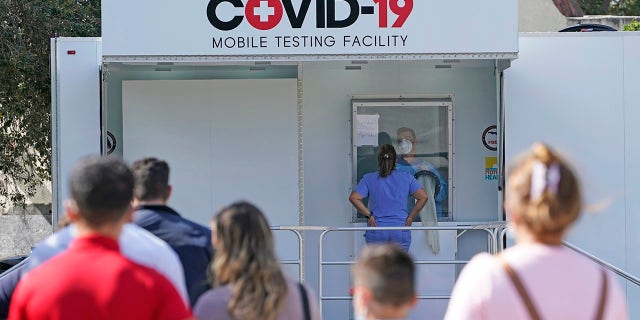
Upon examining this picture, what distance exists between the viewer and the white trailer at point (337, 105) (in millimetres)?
7273

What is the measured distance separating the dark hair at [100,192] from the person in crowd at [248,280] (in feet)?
1.22

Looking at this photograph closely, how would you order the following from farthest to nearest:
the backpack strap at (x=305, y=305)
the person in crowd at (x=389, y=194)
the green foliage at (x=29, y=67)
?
the green foliage at (x=29, y=67), the person in crowd at (x=389, y=194), the backpack strap at (x=305, y=305)

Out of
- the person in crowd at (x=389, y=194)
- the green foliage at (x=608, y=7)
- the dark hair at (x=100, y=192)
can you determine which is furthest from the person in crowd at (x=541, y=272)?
the green foliage at (x=608, y=7)

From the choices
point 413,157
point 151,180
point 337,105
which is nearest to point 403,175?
point 413,157

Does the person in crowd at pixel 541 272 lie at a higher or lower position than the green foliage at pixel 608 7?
lower

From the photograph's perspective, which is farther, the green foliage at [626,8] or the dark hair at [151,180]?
the green foliage at [626,8]

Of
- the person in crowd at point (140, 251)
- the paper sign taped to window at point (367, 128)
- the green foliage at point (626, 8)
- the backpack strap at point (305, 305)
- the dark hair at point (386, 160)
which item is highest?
the green foliage at point (626, 8)

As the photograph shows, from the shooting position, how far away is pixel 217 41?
7285mm

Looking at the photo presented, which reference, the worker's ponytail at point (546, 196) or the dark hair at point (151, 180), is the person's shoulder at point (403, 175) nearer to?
the dark hair at point (151, 180)

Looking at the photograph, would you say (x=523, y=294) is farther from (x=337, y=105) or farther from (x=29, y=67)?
(x=29, y=67)

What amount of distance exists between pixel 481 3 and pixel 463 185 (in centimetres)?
228

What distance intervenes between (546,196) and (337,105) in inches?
245

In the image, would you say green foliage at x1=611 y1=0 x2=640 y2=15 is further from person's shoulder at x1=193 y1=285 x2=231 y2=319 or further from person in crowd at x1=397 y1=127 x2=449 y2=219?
person's shoulder at x1=193 y1=285 x2=231 y2=319

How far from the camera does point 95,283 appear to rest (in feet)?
9.40
